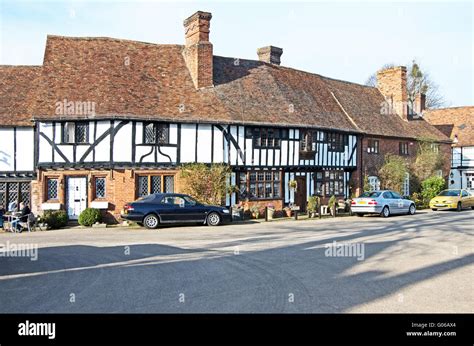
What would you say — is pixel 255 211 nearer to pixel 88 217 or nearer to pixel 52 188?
pixel 88 217

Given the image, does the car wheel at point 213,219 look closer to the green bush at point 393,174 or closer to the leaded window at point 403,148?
the green bush at point 393,174

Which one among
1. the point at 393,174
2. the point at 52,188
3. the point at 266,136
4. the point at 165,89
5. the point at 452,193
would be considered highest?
the point at 165,89

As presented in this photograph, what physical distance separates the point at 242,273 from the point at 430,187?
26.2 meters

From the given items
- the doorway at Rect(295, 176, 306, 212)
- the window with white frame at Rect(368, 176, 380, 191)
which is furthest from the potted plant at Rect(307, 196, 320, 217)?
the window with white frame at Rect(368, 176, 380, 191)

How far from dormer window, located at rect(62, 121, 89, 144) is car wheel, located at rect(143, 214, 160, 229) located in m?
5.15

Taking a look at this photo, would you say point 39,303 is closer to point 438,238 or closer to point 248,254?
point 248,254

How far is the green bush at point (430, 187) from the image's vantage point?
32125 millimetres

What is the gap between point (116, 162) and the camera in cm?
2144

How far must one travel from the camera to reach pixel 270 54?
32719 mm

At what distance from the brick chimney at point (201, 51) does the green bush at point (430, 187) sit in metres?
16.8

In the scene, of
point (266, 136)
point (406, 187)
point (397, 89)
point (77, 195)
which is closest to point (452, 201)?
point (406, 187)

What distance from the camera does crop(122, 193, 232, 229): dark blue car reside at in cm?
1897
